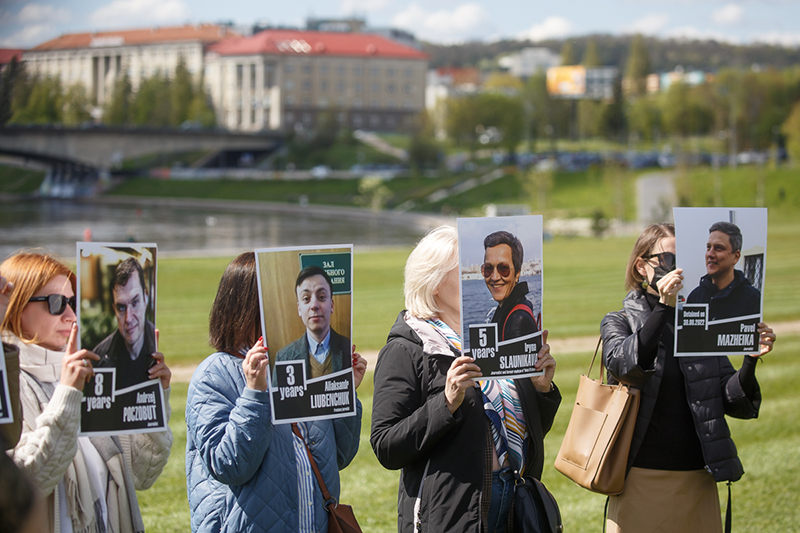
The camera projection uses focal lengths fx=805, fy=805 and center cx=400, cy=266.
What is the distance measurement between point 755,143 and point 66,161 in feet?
296

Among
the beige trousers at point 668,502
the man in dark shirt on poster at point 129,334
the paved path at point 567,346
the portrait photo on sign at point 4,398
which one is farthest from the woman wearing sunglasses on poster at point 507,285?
the paved path at point 567,346

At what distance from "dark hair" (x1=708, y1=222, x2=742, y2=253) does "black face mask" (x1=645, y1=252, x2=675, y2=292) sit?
0.28 m

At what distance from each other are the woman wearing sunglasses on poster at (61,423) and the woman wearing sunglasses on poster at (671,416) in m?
2.47

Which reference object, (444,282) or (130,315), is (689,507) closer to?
(444,282)

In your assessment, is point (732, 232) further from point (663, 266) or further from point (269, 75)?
point (269, 75)

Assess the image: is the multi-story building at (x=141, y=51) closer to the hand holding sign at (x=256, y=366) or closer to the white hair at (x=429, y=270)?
the white hair at (x=429, y=270)

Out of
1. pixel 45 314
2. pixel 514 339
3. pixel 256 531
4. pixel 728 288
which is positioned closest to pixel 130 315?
pixel 45 314

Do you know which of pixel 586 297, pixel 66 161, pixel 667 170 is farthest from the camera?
pixel 667 170

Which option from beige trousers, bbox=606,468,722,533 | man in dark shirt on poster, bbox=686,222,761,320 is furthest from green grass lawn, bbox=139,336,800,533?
man in dark shirt on poster, bbox=686,222,761,320

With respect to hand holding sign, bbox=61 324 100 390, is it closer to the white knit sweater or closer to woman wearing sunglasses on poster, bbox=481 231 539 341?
the white knit sweater

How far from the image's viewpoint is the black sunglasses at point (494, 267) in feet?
11.6

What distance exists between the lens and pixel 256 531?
3488 millimetres

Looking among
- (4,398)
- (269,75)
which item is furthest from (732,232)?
(269,75)

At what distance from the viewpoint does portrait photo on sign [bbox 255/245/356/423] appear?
347 cm
